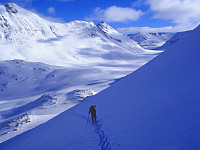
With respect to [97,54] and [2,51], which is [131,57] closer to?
[97,54]

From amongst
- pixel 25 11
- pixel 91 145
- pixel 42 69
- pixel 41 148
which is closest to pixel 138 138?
pixel 91 145

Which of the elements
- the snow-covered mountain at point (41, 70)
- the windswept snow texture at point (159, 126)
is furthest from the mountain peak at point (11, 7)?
the windswept snow texture at point (159, 126)

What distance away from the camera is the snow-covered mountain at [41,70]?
37625 millimetres

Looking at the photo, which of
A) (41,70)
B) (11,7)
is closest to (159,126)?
(41,70)

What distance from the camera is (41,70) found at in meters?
92.8

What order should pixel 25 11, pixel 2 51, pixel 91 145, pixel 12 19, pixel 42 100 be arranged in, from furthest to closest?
pixel 25 11 → pixel 12 19 → pixel 2 51 → pixel 42 100 → pixel 91 145

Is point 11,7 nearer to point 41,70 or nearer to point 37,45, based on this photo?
point 37,45

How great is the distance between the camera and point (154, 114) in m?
9.53

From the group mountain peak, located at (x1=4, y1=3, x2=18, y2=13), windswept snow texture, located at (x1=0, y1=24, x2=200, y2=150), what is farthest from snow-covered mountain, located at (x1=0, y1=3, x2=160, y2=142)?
windswept snow texture, located at (x1=0, y1=24, x2=200, y2=150)

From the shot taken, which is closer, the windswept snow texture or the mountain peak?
the windswept snow texture

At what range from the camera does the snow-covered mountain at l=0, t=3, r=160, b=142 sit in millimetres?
37625

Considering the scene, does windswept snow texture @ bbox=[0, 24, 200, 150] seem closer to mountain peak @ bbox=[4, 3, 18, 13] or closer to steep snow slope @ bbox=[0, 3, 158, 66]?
steep snow slope @ bbox=[0, 3, 158, 66]

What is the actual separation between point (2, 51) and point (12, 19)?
5669 cm

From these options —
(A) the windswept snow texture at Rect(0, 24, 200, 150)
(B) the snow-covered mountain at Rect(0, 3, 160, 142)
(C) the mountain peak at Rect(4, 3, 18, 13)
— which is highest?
(C) the mountain peak at Rect(4, 3, 18, 13)
